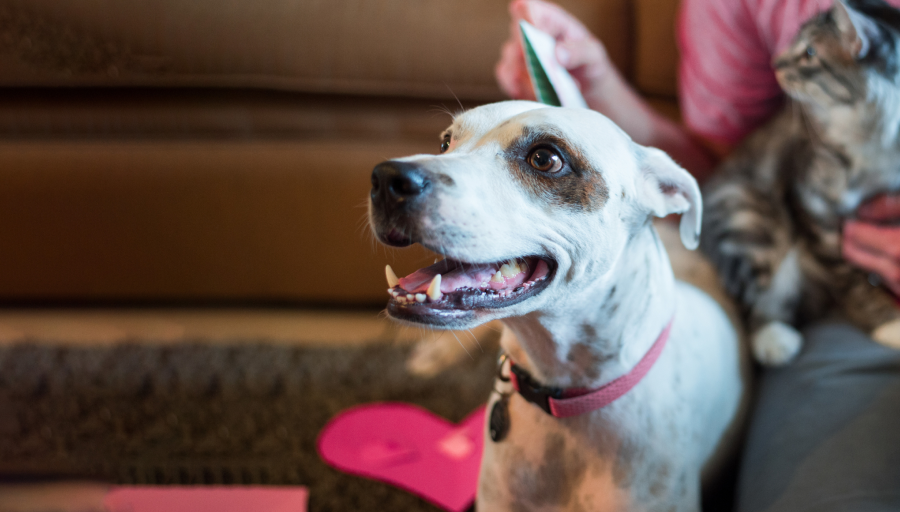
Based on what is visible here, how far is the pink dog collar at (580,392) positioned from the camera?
0.83 meters

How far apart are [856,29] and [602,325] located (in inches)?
23.7

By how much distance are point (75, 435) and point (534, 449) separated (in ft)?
4.09

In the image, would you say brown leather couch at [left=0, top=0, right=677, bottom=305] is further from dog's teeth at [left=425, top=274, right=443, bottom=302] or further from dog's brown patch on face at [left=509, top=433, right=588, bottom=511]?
dog's teeth at [left=425, top=274, right=443, bottom=302]

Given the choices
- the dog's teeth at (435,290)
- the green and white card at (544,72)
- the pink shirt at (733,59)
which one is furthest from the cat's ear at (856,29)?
the dog's teeth at (435,290)

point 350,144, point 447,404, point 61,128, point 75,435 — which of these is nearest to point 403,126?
point 350,144

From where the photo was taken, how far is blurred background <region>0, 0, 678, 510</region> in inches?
67.9

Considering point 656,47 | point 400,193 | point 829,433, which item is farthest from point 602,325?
point 656,47

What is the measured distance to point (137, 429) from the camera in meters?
1.55

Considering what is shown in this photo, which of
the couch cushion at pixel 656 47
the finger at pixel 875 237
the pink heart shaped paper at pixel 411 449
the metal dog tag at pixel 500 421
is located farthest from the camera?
the couch cushion at pixel 656 47

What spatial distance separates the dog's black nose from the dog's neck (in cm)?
24

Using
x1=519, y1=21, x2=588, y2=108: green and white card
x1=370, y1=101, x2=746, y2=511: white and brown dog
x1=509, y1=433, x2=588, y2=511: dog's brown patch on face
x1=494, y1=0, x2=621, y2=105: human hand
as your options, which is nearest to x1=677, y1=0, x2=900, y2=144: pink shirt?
x1=494, y1=0, x2=621, y2=105: human hand

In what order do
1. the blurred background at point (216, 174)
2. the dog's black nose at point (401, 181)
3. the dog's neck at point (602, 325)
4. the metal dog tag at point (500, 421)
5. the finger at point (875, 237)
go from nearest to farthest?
the dog's black nose at point (401, 181), the dog's neck at point (602, 325), the metal dog tag at point (500, 421), the finger at point (875, 237), the blurred background at point (216, 174)

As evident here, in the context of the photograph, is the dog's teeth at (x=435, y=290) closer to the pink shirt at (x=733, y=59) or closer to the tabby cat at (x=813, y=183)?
the tabby cat at (x=813, y=183)

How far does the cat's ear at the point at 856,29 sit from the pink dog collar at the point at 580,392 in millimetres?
540
